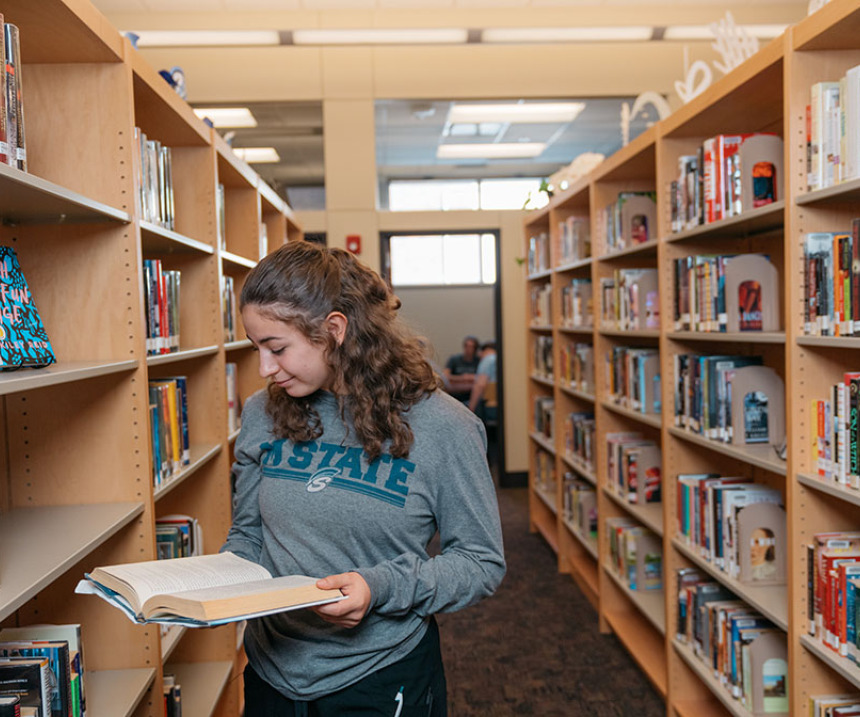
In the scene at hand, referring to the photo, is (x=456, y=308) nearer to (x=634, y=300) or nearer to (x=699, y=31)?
(x=699, y=31)

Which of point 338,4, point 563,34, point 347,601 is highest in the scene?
point 338,4

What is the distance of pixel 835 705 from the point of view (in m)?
2.02

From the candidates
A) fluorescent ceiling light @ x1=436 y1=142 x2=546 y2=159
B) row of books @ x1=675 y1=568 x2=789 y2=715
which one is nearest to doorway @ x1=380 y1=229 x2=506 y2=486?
fluorescent ceiling light @ x1=436 y1=142 x2=546 y2=159

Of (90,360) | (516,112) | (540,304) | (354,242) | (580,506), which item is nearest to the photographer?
(90,360)

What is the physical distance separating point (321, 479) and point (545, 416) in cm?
430

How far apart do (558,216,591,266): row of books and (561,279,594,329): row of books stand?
142 millimetres

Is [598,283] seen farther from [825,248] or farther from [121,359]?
[121,359]

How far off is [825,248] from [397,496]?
4.15ft

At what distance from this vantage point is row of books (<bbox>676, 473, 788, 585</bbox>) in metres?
2.50

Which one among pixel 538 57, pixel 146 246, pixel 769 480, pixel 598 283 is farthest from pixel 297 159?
pixel 769 480

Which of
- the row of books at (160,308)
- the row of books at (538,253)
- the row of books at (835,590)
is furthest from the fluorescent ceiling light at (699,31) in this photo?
the row of books at (835,590)

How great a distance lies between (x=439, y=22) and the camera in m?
6.25

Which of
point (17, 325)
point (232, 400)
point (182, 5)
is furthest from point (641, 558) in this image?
point (182, 5)

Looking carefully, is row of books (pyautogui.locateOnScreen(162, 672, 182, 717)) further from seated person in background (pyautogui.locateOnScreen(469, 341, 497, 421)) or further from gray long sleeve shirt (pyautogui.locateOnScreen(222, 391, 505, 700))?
seated person in background (pyautogui.locateOnScreen(469, 341, 497, 421))
